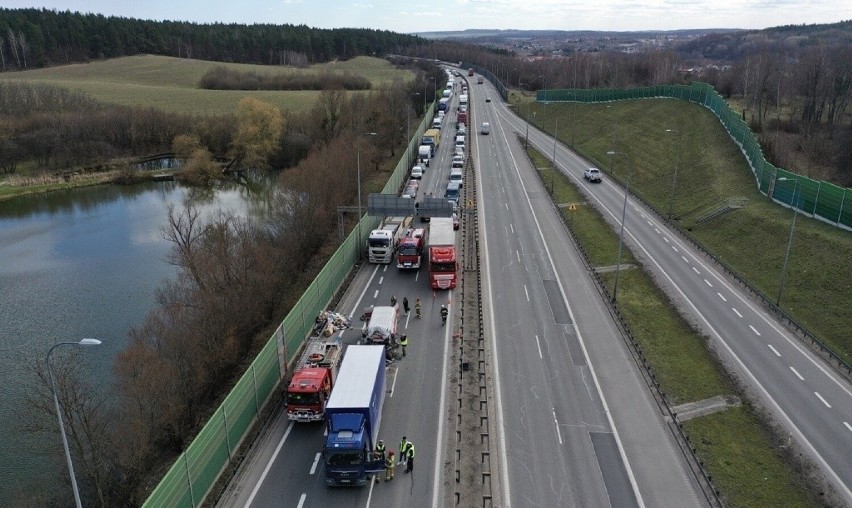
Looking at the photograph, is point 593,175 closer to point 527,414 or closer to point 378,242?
point 378,242

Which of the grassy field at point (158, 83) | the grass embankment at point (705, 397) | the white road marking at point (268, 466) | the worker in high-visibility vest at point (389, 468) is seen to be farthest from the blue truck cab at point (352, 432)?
the grassy field at point (158, 83)

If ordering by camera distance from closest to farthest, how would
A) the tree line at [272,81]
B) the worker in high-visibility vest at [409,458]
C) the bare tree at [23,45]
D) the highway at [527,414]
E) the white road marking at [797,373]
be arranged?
the highway at [527,414] < the worker in high-visibility vest at [409,458] < the white road marking at [797,373] < the tree line at [272,81] < the bare tree at [23,45]

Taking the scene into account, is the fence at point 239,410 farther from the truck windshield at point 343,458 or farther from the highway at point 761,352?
the highway at point 761,352

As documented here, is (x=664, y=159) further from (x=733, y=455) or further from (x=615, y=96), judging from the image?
(x=733, y=455)

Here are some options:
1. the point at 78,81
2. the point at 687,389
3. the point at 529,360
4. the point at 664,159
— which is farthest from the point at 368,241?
the point at 78,81

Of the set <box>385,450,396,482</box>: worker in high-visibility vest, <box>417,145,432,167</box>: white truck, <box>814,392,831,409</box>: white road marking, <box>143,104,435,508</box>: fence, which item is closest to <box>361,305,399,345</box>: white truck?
<box>143,104,435,508</box>: fence

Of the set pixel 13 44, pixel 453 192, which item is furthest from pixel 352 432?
pixel 13 44
